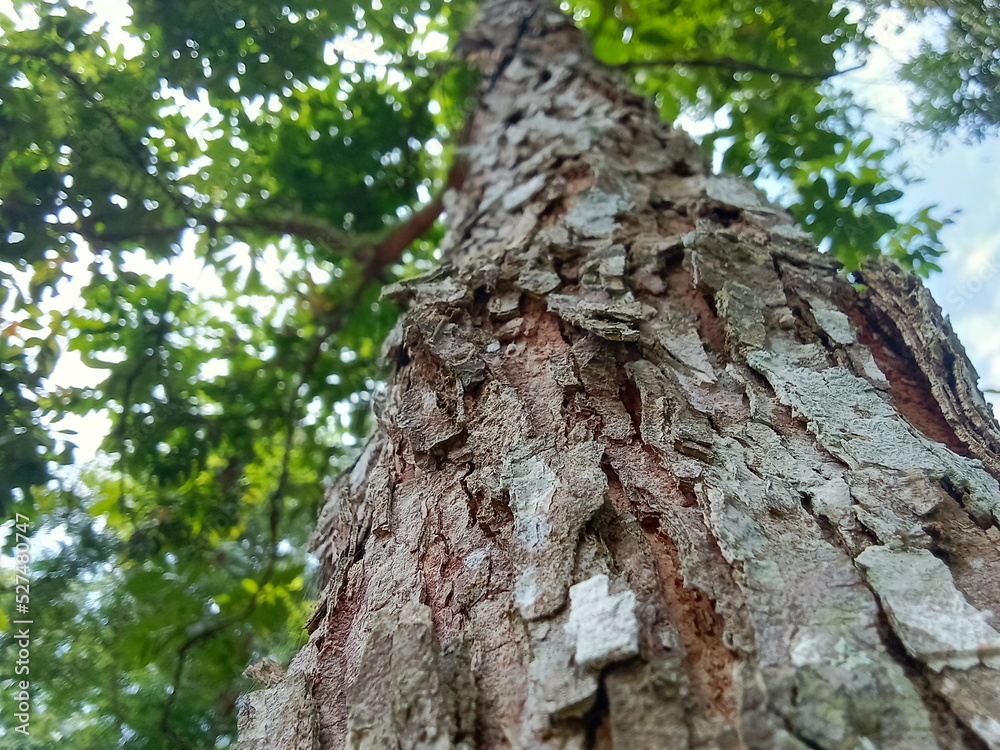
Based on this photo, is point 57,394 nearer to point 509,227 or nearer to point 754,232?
point 509,227

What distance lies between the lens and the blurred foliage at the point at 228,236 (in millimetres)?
1881

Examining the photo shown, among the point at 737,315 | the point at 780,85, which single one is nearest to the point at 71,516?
the point at 737,315

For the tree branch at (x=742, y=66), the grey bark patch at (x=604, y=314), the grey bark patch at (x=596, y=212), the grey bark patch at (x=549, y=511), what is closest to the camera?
the grey bark patch at (x=549, y=511)

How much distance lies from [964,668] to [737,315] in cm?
72

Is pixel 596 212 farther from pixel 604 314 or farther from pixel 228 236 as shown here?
pixel 228 236

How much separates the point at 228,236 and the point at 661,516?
2622mm

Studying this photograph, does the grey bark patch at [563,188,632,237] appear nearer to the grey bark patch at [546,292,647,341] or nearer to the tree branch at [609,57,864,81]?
the grey bark patch at [546,292,647,341]

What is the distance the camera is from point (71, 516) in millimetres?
2082

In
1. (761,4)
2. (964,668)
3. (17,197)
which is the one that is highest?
(761,4)

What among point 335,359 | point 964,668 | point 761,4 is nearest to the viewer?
point 964,668

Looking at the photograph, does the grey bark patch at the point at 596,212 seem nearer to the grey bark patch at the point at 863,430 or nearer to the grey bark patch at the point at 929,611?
the grey bark patch at the point at 863,430

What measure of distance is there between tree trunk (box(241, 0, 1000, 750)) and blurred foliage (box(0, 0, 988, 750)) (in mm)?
819

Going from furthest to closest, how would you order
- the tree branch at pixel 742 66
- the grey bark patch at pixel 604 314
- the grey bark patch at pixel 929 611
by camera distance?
the tree branch at pixel 742 66
the grey bark patch at pixel 604 314
the grey bark patch at pixel 929 611

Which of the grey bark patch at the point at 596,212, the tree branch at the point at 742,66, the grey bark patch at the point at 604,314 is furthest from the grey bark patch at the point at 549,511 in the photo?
the tree branch at the point at 742,66
